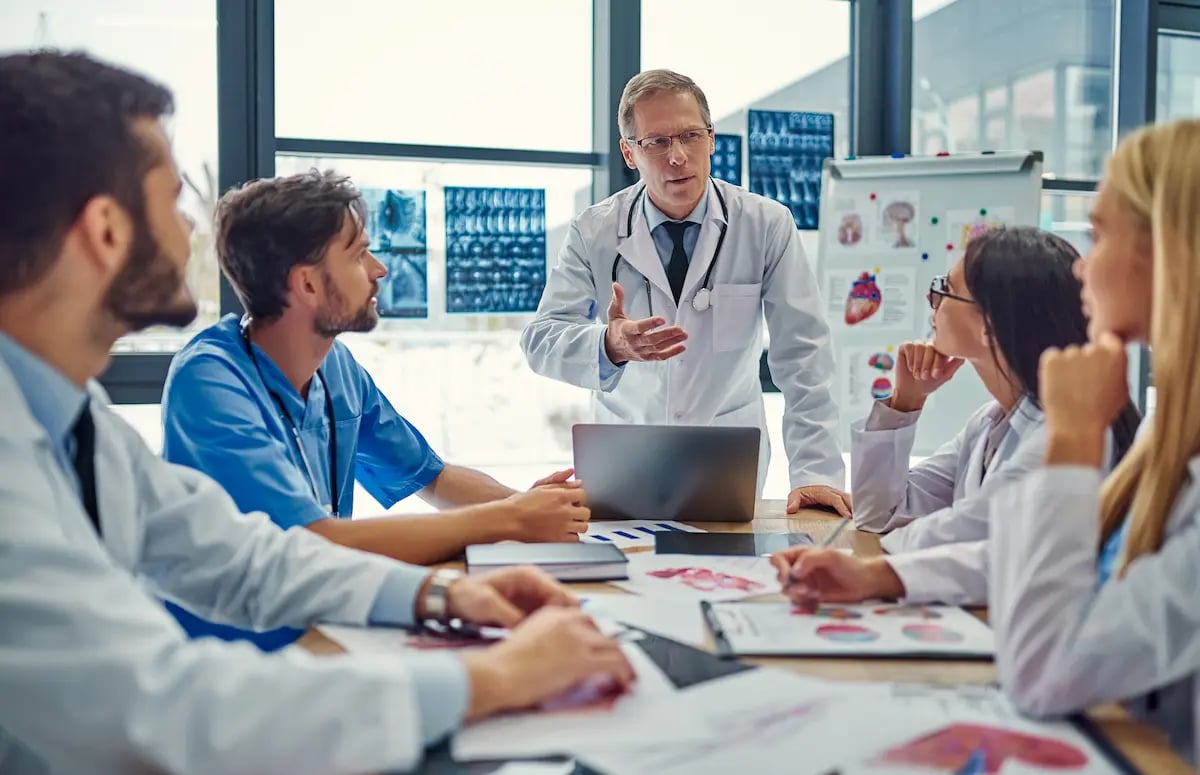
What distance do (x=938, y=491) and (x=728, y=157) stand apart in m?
2.02

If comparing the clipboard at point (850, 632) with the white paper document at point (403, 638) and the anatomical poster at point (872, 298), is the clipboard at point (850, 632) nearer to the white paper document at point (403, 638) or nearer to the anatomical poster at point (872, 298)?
the white paper document at point (403, 638)

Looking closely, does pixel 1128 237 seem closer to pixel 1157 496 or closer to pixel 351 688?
pixel 1157 496

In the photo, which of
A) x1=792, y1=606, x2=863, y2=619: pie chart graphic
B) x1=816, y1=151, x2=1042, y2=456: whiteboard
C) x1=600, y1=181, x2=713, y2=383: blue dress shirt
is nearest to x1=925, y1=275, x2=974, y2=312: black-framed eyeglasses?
x1=792, y1=606, x2=863, y2=619: pie chart graphic

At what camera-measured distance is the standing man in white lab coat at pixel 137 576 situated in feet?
2.37

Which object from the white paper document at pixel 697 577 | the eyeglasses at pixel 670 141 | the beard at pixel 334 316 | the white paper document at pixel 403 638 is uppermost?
the eyeglasses at pixel 670 141

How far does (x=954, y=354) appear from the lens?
5.38ft

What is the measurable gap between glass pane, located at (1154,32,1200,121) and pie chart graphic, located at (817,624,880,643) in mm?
3746

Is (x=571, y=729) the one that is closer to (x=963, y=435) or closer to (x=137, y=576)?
(x=137, y=576)

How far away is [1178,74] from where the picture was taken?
410 cm

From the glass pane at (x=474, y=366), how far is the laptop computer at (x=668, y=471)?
5.78 feet

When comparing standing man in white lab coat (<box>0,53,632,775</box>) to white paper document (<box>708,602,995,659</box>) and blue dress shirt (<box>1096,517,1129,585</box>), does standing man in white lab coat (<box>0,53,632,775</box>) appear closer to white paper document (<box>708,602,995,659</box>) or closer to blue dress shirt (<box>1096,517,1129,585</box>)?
white paper document (<box>708,602,995,659</box>)

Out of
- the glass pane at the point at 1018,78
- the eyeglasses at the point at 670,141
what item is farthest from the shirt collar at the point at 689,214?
the glass pane at the point at 1018,78

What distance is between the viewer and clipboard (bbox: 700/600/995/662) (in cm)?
101

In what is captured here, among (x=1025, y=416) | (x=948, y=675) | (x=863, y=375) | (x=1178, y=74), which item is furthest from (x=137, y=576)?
(x=1178, y=74)
